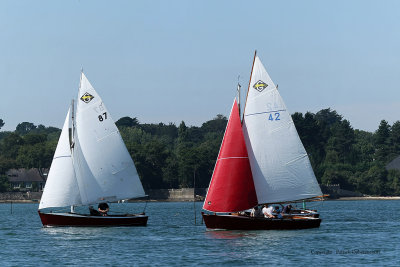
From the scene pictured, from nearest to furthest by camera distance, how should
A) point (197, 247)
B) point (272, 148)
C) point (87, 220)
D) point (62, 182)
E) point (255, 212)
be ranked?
point (197, 247)
point (255, 212)
point (272, 148)
point (62, 182)
point (87, 220)

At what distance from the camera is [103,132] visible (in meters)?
65.8

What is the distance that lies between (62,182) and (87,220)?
3.15 metres

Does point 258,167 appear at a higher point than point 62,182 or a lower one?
higher

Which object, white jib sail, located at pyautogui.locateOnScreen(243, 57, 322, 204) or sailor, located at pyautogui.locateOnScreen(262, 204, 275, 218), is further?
white jib sail, located at pyautogui.locateOnScreen(243, 57, 322, 204)

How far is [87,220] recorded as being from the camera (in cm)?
6475

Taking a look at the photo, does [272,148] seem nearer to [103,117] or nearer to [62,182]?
[103,117]

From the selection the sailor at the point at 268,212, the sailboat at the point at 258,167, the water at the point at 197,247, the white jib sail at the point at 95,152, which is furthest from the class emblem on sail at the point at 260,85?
the white jib sail at the point at 95,152

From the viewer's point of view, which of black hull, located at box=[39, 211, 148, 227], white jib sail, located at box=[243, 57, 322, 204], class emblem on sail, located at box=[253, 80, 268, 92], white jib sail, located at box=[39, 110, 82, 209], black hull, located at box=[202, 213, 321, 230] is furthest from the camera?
black hull, located at box=[39, 211, 148, 227]

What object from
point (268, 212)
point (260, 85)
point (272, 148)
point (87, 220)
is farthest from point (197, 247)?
point (87, 220)

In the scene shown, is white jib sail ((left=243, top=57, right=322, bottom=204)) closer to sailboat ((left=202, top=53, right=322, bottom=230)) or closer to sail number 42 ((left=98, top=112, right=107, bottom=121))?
sailboat ((left=202, top=53, right=322, bottom=230))

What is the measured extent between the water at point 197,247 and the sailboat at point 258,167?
114 centimetres

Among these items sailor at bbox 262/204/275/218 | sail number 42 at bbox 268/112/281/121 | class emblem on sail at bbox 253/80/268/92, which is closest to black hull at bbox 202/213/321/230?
sailor at bbox 262/204/275/218

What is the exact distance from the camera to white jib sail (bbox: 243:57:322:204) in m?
58.7

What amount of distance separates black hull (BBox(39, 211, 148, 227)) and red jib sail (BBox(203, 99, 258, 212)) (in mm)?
9828
